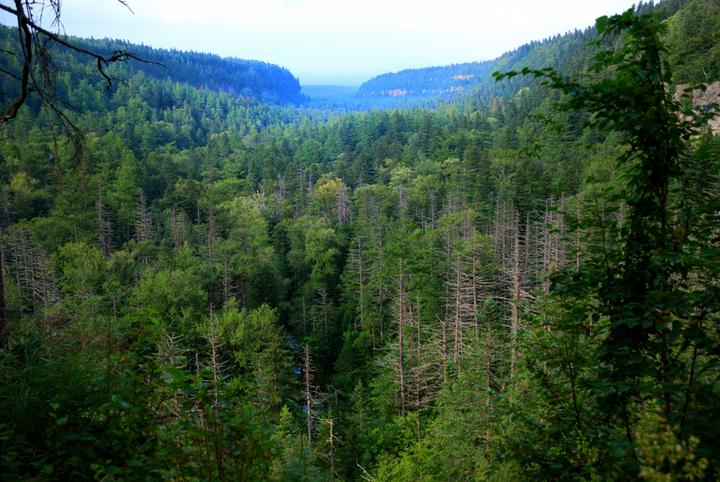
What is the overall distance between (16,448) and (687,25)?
87086 mm

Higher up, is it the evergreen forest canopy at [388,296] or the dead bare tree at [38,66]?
the dead bare tree at [38,66]

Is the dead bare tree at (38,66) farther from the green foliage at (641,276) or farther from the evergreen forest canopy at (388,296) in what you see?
the green foliage at (641,276)

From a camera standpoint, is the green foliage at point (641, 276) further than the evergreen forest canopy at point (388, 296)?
No

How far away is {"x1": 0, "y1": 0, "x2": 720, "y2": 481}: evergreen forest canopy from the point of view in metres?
2.78

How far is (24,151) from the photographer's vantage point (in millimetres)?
57406

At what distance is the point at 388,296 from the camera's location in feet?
122

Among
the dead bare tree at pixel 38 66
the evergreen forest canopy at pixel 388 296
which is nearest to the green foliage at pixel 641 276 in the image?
the evergreen forest canopy at pixel 388 296

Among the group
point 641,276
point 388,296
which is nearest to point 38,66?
point 641,276

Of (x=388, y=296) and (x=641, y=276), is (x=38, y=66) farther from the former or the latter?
(x=388, y=296)

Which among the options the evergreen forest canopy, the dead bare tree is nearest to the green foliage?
the evergreen forest canopy

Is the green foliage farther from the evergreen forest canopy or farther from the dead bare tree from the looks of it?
the dead bare tree

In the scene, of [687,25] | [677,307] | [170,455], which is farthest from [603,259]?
[687,25]

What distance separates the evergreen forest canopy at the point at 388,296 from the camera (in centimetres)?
278

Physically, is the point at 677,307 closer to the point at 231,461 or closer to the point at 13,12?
the point at 231,461
